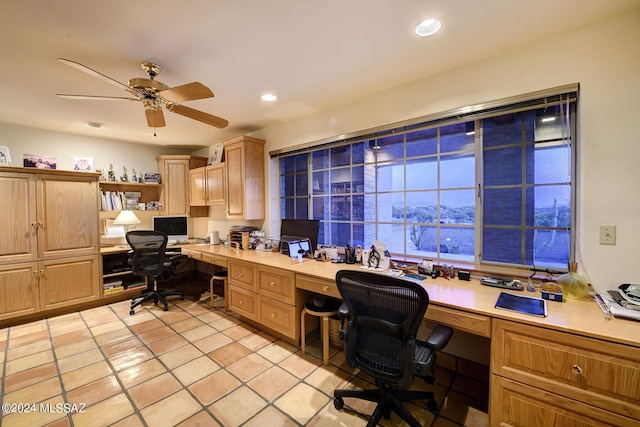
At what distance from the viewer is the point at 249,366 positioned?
2170 mm

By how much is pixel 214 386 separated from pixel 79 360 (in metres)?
1.40

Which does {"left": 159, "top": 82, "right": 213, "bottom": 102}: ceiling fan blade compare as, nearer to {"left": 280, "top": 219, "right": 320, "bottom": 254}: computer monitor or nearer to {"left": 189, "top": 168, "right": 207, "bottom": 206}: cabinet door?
{"left": 280, "top": 219, "right": 320, "bottom": 254}: computer monitor

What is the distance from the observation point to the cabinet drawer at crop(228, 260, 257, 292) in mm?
2770

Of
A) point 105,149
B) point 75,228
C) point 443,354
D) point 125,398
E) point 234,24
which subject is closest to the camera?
point 234,24

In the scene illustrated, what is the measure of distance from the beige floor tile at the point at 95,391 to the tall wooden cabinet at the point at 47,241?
6.46 feet

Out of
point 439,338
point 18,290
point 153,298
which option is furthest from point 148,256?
point 439,338

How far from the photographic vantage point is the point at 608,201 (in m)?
1.58

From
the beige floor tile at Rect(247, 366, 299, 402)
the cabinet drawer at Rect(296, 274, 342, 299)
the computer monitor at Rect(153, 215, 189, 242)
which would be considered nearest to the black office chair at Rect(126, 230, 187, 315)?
the computer monitor at Rect(153, 215, 189, 242)

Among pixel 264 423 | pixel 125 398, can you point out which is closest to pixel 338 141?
pixel 264 423

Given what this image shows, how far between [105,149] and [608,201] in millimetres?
5860

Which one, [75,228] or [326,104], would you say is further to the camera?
[75,228]

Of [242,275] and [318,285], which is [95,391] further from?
[318,285]

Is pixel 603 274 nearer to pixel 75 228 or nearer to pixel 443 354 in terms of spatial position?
pixel 443 354

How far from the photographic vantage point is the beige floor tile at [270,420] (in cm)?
159
